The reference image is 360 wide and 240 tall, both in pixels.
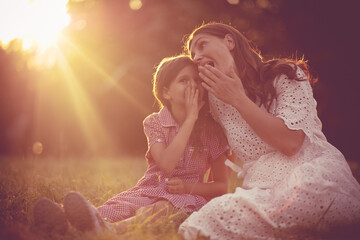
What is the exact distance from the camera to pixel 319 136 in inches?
90.0

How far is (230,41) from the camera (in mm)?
2617

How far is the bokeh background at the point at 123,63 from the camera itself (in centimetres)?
697

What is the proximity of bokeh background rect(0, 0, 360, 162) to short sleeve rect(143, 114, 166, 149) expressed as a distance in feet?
12.4

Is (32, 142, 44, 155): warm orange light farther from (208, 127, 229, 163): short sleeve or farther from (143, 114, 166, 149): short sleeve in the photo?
(208, 127, 229, 163): short sleeve

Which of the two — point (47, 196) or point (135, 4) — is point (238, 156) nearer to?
point (47, 196)

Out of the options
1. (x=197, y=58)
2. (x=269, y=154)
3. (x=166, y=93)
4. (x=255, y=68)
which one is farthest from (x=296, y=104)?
(x=166, y=93)

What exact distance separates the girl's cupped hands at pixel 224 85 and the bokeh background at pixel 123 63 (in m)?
4.17

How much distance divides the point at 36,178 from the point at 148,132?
73.6 inches

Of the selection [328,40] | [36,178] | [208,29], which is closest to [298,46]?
[328,40]

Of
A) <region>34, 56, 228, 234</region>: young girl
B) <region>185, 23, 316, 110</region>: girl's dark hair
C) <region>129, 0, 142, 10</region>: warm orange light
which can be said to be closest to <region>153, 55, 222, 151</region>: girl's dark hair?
<region>34, 56, 228, 234</region>: young girl

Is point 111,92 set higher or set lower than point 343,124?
higher

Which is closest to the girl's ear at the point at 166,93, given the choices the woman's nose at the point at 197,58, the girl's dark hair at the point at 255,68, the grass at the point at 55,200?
the woman's nose at the point at 197,58

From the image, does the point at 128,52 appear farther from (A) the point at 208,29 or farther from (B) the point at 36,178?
(A) the point at 208,29

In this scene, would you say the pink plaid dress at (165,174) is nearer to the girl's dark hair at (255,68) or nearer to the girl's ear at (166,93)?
the girl's ear at (166,93)
